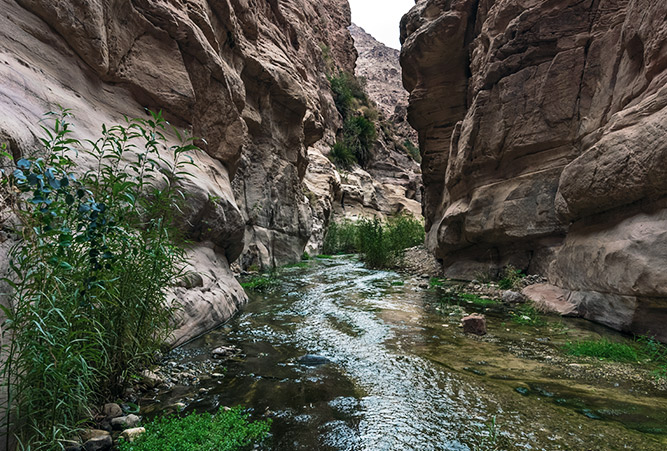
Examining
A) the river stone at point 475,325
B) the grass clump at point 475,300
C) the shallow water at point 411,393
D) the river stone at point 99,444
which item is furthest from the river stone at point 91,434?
the grass clump at point 475,300

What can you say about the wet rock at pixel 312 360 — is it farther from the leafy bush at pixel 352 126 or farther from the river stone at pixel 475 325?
the leafy bush at pixel 352 126

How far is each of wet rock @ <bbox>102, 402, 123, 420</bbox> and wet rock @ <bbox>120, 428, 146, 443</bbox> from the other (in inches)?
9.4

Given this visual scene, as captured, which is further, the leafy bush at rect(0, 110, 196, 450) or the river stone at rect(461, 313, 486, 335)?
the river stone at rect(461, 313, 486, 335)

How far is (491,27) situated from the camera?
9.48 meters

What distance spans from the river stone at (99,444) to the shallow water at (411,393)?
0.46 metres

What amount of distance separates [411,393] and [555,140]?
25.1 feet

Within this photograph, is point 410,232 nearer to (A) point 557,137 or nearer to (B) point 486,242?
(B) point 486,242

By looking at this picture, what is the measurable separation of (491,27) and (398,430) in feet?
36.7

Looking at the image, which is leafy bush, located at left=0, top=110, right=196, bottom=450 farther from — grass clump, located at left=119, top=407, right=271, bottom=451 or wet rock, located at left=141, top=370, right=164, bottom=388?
grass clump, located at left=119, top=407, right=271, bottom=451

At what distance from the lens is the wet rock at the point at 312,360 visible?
11.8ft

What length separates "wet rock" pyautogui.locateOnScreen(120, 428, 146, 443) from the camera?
6.80ft

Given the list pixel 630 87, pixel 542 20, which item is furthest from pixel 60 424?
pixel 542 20

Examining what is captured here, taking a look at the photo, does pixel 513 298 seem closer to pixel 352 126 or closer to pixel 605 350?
pixel 605 350

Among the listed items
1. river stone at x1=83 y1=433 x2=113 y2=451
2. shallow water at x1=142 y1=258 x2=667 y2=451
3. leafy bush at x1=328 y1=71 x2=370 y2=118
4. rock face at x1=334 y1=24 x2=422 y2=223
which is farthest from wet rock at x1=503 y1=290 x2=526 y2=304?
leafy bush at x1=328 y1=71 x2=370 y2=118
